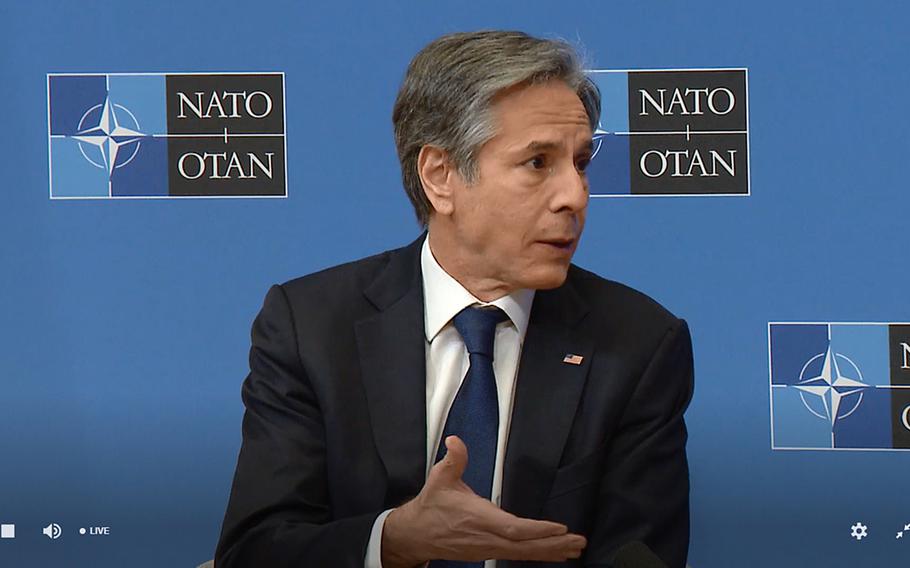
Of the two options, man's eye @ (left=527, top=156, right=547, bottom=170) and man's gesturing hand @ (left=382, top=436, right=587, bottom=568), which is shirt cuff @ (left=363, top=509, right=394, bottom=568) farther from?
man's eye @ (left=527, top=156, right=547, bottom=170)

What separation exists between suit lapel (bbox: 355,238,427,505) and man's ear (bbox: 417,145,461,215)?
0.14 metres

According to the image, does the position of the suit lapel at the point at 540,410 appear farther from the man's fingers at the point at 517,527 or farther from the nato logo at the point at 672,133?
the nato logo at the point at 672,133

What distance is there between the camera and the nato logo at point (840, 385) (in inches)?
117

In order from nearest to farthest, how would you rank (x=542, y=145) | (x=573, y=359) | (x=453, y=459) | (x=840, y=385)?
(x=453, y=459)
(x=542, y=145)
(x=573, y=359)
(x=840, y=385)

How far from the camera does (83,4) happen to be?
3.11 m

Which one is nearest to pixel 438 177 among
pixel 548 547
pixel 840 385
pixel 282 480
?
pixel 282 480

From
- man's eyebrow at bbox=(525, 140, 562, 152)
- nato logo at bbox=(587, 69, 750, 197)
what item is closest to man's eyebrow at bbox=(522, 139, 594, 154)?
man's eyebrow at bbox=(525, 140, 562, 152)

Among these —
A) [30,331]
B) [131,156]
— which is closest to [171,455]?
[30,331]

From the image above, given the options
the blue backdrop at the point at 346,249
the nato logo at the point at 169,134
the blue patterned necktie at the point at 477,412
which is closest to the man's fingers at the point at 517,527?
the blue patterned necktie at the point at 477,412

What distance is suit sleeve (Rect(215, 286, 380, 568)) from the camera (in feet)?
6.65

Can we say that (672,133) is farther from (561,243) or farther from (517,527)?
(517,527)

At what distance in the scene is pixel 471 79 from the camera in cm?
211

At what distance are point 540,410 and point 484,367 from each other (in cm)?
11

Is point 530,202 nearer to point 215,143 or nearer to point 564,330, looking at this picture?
point 564,330
